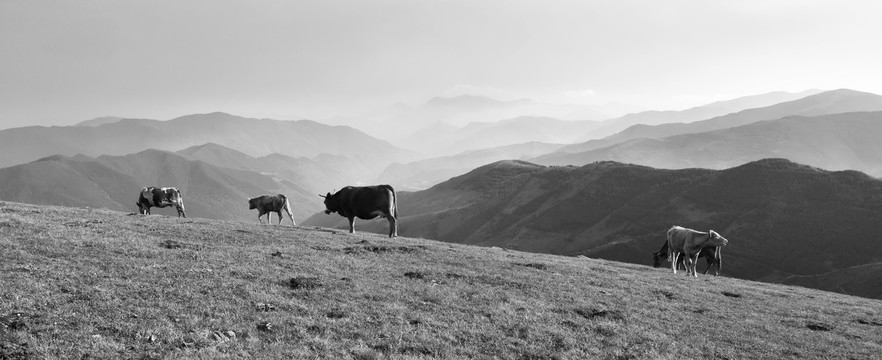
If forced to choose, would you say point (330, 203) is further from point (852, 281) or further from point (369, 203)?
point (852, 281)

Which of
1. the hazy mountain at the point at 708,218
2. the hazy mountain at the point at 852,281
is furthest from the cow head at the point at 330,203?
the hazy mountain at the point at 708,218

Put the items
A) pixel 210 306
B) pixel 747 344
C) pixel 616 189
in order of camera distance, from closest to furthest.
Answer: pixel 210 306 < pixel 747 344 < pixel 616 189

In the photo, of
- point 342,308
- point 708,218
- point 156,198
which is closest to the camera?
point 342,308

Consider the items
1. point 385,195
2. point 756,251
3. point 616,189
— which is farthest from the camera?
point 616,189

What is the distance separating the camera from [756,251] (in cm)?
11044

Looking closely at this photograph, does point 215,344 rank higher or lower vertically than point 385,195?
lower

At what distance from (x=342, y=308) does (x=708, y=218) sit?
141227 mm

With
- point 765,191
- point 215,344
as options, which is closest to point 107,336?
point 215,344

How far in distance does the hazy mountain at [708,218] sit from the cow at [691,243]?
59420mm

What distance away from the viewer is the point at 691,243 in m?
37.2

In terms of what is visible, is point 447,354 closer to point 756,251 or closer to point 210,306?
point 210,306

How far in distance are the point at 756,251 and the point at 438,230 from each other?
95626 mm

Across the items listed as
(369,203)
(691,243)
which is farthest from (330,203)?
(691,243)

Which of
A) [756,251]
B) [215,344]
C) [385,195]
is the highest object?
[385,195]
